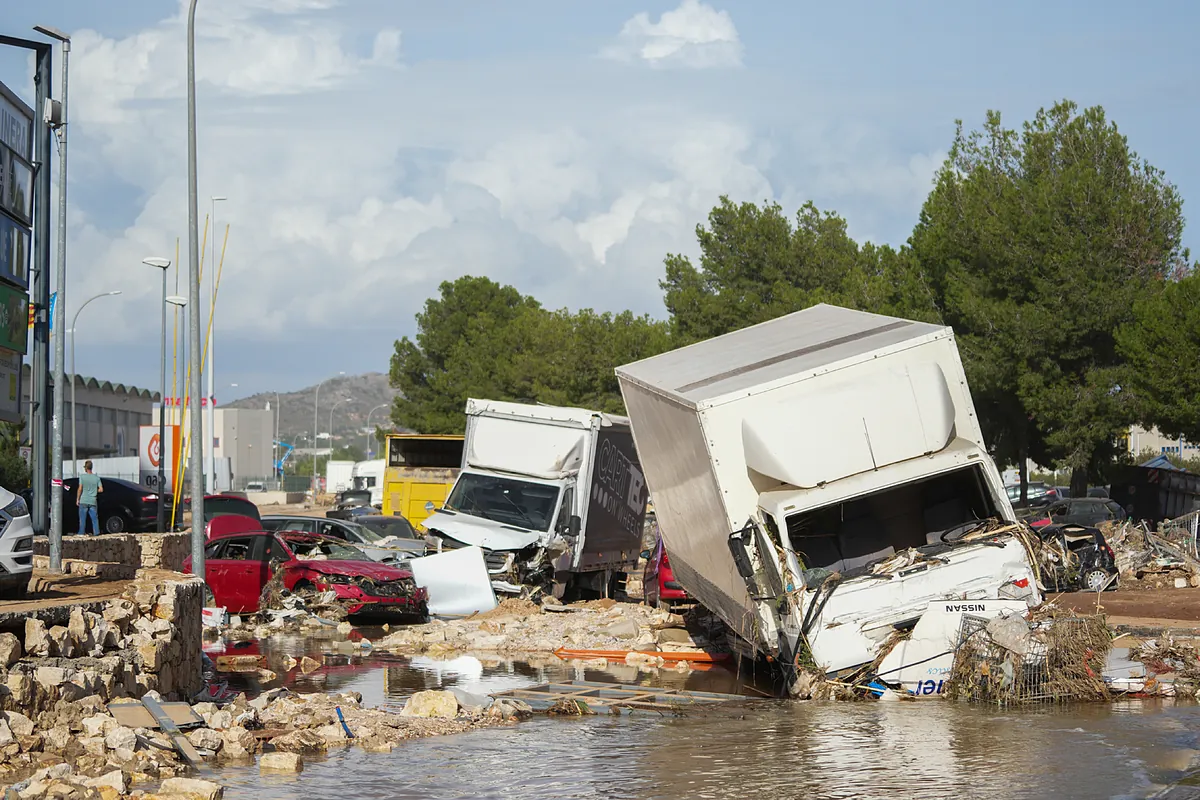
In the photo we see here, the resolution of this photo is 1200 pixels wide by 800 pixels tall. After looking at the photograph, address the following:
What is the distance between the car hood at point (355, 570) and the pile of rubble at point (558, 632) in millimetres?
831

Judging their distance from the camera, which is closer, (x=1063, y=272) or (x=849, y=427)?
(x=849, y=427)

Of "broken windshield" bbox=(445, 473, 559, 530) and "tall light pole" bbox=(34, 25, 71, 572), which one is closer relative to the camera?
"tall light pole" bbox=(34, 25, 71, 572)

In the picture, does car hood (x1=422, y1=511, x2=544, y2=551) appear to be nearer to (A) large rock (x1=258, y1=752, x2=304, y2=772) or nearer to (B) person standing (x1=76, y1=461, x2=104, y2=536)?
(B) person standing (x1=76, y1=461, x2=104, y2=536)

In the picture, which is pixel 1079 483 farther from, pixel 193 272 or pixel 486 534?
pixel 193 272

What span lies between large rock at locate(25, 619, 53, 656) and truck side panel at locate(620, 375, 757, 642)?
586 centimetres

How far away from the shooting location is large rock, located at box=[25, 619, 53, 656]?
9859 millimetres

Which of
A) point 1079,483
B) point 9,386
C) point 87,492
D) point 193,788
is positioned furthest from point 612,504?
point 1079,483

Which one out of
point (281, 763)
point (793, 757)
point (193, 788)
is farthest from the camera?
point (793, 757)

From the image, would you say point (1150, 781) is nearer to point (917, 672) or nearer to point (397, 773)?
point (917, 672)

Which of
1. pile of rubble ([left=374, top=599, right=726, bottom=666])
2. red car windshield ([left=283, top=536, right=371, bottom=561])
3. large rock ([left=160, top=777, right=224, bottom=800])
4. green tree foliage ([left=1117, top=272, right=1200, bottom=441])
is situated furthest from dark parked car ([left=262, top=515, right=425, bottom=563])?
green tree foliage ([left=1117, top=272, right=1200, bottom=441])

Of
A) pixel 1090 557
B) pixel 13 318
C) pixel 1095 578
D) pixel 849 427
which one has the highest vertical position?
pixel 13 318

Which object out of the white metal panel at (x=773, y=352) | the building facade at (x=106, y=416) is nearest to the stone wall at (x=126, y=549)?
the white metal panel at (x=773, y=352)

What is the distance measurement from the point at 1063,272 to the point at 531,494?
62.5 ft

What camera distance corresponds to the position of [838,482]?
12.6m
